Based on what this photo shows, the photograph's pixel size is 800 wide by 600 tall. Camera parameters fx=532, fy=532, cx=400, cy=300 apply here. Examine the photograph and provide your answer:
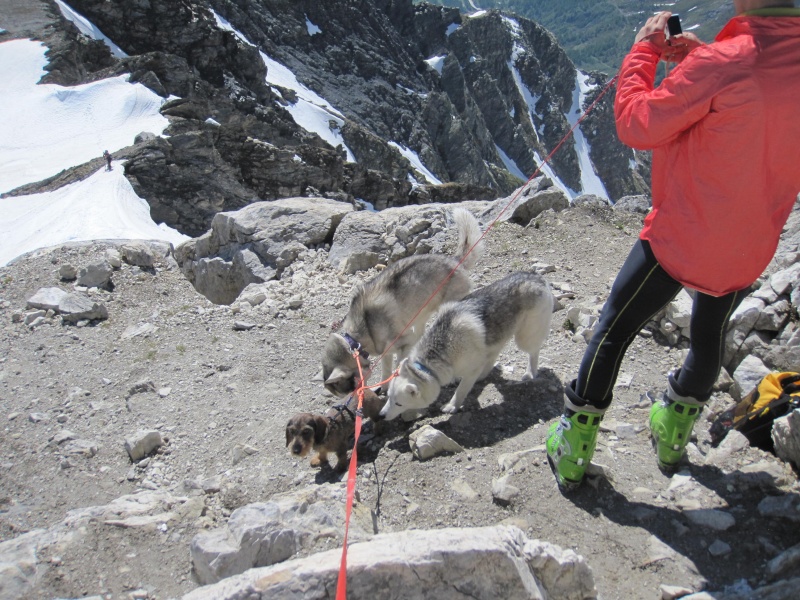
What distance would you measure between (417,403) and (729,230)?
3234 millimetres

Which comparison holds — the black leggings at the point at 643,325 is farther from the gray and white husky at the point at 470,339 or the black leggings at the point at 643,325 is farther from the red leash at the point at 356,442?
the gray and white husky at the point at 470,339

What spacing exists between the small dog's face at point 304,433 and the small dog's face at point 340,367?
2.59ft

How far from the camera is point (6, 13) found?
47.7 metres

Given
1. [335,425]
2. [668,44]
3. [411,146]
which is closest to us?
[668,44]

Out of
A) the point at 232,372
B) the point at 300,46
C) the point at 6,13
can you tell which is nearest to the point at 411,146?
the point at 300,46

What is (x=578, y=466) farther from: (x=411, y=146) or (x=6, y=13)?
(x=411, y=146)

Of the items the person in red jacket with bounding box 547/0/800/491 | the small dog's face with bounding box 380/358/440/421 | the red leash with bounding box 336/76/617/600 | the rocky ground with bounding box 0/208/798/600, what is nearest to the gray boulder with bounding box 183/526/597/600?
the red leash with bounding box 336/76/617/600

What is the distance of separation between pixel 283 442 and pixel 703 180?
432 cm

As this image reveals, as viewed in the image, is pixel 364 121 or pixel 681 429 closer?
pixel 681 429

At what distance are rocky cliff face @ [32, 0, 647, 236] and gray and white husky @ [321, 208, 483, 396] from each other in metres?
26.9

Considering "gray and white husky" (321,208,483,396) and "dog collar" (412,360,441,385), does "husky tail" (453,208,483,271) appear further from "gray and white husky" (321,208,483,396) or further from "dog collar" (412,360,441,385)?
"dog collar" (412,360,441,385)

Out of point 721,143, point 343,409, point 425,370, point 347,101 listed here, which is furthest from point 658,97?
point 347,101

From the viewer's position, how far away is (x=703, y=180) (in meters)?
2.73

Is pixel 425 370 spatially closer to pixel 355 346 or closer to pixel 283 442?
pixel 355 346
